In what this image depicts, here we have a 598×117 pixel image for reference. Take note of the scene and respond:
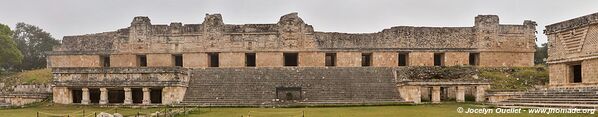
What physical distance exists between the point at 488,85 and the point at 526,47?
8178mm

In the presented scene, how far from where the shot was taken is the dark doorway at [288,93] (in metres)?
25.8

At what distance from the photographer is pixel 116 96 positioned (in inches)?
1095

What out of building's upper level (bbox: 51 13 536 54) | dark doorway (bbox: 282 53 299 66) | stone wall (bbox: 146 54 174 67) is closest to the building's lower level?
building's upper level (bbox: 51 13 536 54)

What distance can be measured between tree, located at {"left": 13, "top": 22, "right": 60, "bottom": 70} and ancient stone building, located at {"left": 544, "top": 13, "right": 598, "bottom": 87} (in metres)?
36.0

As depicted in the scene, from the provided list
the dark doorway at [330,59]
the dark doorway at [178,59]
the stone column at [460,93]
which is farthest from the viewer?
the dark doorway at [178,59]

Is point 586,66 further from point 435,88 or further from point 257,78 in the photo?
point 257,78

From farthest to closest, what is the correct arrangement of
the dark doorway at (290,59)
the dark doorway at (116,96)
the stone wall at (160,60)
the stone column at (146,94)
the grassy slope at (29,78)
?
1. the dark doorway at (290,59)
2. the stone wall at (160,60)
3. the grassy slope at (29,78)
4. the dark doorway at (116,96)
5. the stone column at (146,94)

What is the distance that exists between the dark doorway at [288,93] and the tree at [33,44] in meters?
28.1

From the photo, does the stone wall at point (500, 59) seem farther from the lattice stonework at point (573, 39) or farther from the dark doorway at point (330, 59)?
the lattice stonework at point (573, 39)

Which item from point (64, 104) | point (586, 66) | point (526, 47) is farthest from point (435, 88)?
point (64, 104)

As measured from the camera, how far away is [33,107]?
25.4 meters

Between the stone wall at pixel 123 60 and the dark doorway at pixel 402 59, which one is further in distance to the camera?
the dark doorway at pixel 402 59

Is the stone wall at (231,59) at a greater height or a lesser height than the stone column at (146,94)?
greater

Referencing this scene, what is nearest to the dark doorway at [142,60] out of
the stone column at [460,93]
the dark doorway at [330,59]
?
the dark doorway at [330,59]
